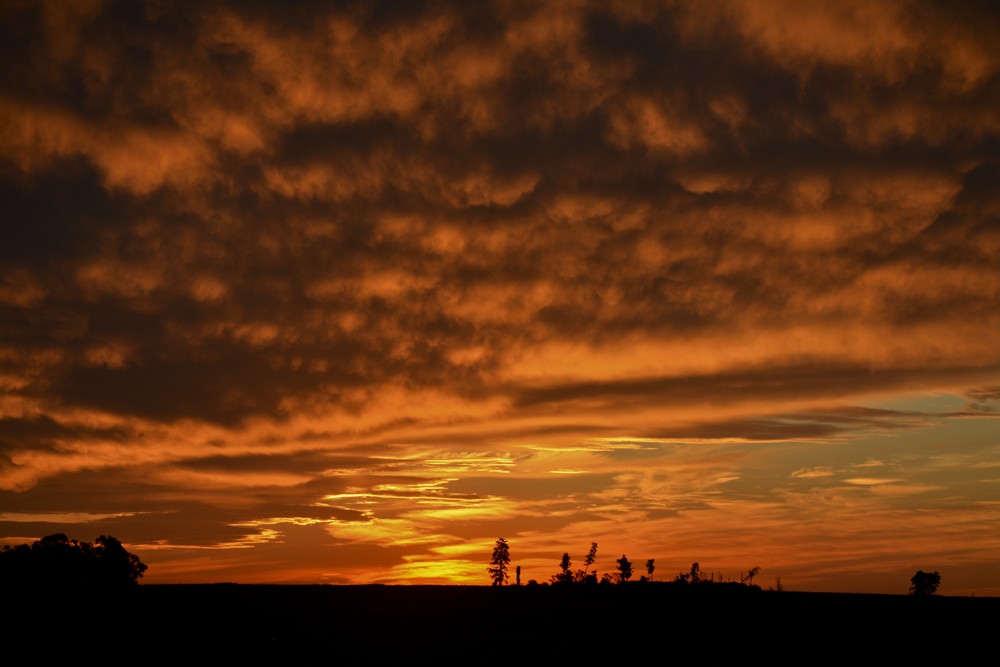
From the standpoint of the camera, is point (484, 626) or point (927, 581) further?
point (927, 581)

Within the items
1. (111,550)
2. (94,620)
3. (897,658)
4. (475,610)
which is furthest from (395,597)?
(111,550)

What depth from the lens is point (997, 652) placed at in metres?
39.2

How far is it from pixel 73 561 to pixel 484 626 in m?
78.4

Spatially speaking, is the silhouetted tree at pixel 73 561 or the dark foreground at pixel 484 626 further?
the silhouetted tree at pixel 73 561

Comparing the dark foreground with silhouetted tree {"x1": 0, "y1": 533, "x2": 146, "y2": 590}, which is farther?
silhouetted tree {"x1": 0, "y1": 533, "x2": 146, "y2": 590}

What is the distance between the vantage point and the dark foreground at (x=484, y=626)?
3884cm

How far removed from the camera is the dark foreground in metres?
38.8

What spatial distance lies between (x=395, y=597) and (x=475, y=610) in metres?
5.11

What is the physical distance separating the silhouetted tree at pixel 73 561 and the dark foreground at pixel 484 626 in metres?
55.2

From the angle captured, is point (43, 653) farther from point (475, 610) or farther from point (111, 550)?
point (111, 550)

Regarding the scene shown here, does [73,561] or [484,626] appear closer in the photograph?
[484,626]

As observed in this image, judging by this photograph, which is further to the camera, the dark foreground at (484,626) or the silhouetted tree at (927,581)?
the silhouetted tree at (927,581)

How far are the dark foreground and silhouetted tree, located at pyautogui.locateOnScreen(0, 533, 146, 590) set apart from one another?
5525cm

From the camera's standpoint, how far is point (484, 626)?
44.1 meters
